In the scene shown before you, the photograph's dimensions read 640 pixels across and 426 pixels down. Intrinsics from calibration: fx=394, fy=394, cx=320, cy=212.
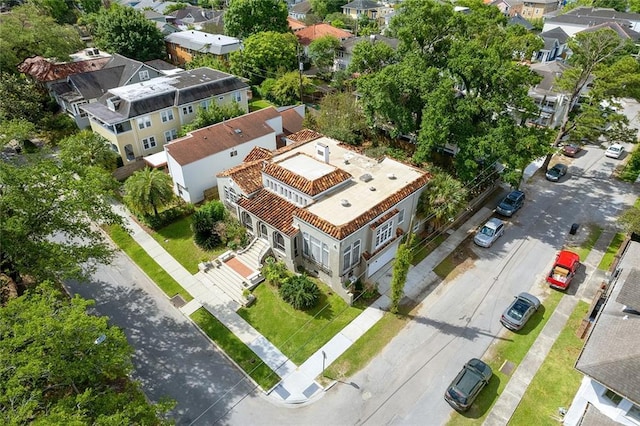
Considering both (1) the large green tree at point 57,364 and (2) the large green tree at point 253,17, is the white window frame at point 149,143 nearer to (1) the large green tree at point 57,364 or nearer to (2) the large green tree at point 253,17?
(1) the large green tree at point 57,364

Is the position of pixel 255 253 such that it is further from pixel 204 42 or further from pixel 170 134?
pixel 204 42

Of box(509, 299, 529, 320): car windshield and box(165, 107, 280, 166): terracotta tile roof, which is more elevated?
box(165, 107, 280, 166): terracotta tile roof

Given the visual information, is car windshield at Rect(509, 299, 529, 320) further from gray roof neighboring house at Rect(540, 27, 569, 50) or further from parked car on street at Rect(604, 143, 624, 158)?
gray roof neighboring house at Rect(540, 27, 569, 50)

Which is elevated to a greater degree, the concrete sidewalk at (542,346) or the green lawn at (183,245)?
the green lawn at (183,245)

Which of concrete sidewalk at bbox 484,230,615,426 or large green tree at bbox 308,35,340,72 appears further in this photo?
large green tree at bbox 308,35,340,72

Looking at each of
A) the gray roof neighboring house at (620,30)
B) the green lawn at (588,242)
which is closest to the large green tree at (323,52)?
the green lawn at (588,242)

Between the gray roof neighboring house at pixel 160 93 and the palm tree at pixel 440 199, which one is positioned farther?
the gray roof neighboring house at pixel 160 93

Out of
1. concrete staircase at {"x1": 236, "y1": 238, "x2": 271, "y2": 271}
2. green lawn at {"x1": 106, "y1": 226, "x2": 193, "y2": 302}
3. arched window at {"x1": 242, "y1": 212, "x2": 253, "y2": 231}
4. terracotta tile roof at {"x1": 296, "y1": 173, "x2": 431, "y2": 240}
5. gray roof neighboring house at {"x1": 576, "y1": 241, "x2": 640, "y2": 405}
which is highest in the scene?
terracotta tile roof at {"x1": 296, "y1": 173, "x2": 431, "y2": 240}

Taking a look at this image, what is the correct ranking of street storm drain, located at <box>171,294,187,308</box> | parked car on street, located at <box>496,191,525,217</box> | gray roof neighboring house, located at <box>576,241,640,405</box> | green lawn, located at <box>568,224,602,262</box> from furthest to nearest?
parked car on street, located at <box>496,191,525,217</box> < green lawn, located at <box>568,224,602,262</box> < street storm drain, located at <box>171,294,187,308</box> < gray roof neighboring house, located at <box>576,241,640,405</box>

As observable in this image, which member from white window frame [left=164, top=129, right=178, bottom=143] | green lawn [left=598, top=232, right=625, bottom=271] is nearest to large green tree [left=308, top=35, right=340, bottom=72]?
white window frame [left=164, top=129, right=178, bottom=143]
